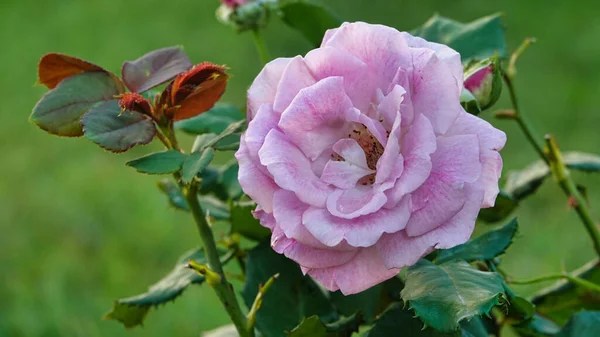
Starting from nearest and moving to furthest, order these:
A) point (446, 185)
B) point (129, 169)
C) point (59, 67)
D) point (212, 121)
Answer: point (446, 185) → point (59, 67) → point (212, 121) → point (129, 169)

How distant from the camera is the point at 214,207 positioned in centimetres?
59

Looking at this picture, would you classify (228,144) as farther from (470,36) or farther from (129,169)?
(129,169)

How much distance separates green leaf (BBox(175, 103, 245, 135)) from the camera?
1.84 ft

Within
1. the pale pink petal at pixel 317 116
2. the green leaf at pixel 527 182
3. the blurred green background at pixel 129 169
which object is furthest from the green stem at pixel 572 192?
the blurred green background at pixel 129 169

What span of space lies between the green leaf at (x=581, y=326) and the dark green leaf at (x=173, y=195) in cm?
26

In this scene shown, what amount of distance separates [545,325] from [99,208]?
144 centimetres

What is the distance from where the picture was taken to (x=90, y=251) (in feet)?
5.67

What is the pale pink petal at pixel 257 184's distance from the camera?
385 mm

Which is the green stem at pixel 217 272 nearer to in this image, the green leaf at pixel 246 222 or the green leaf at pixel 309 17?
the green leaf at pixel 246 222

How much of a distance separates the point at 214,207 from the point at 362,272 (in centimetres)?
22

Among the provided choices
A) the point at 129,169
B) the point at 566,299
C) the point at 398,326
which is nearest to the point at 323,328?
the point at 398,326

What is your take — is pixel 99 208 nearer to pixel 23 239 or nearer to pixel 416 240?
pixel 23 239

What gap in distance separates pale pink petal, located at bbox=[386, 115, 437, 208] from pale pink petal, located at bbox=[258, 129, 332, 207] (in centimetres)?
3

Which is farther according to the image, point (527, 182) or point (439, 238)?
point (527, 182)
